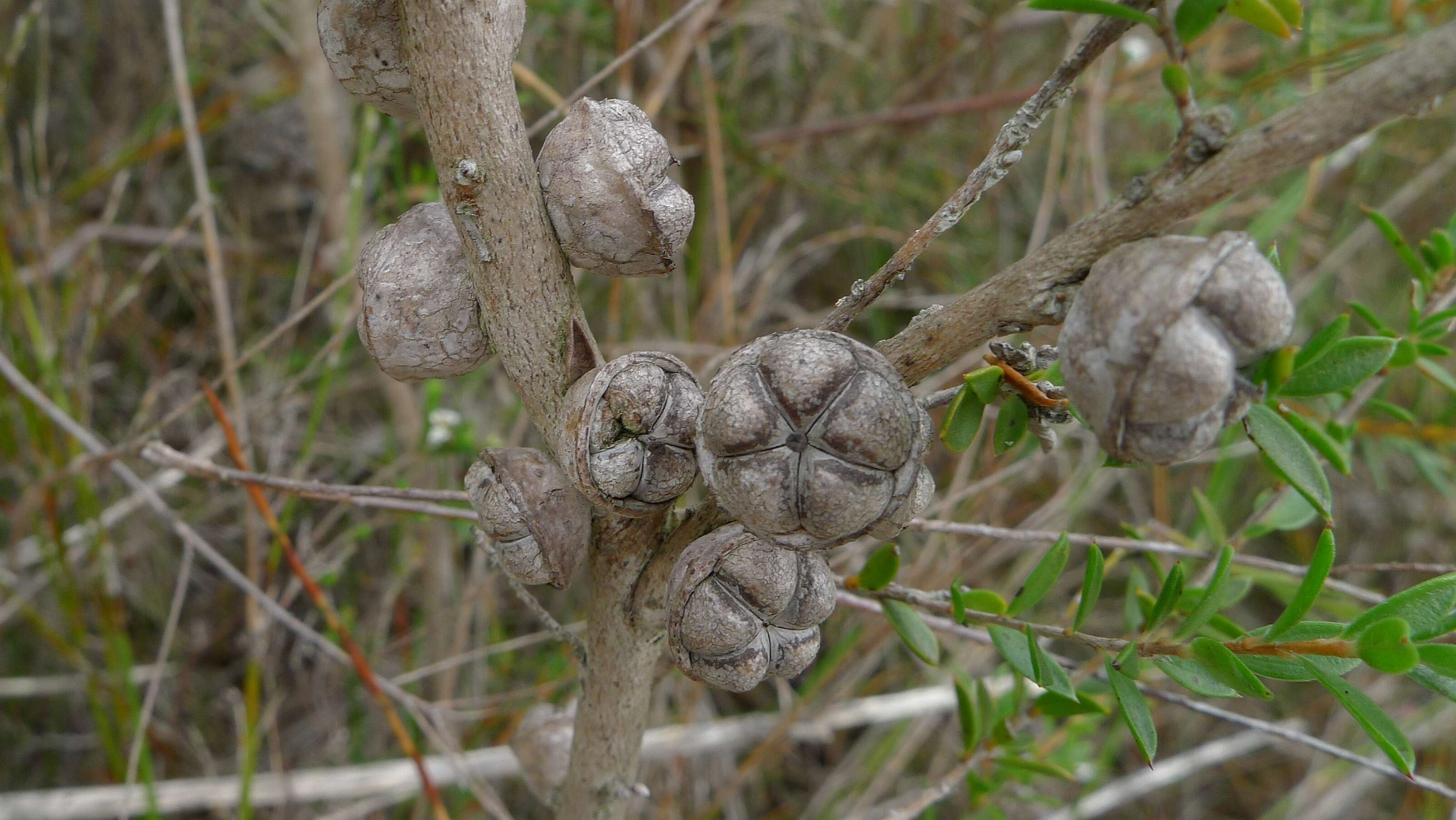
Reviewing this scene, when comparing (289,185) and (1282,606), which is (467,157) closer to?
(289,185)

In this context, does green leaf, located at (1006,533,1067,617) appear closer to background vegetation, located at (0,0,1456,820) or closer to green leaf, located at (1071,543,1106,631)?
green leaf, located at (1071,543,1106,631)

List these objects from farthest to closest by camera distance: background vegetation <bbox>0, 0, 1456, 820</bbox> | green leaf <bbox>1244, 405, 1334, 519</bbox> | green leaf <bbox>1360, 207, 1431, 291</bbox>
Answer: background vegetation <bbox>0, 0, 1456, 820</bbox>
green leaf <bbox>1360, 207, 1431, 291</bbox>
green leaf <bbox>1244, 405, 1334, 519</bbox>

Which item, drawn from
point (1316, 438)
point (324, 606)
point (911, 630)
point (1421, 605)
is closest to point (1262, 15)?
point (1316, 438)

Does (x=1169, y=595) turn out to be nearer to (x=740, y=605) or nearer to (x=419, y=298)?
(x=740, y=605)

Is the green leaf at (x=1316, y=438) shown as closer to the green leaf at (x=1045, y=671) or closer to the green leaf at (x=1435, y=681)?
the green leaf at (x=1435, y=681)

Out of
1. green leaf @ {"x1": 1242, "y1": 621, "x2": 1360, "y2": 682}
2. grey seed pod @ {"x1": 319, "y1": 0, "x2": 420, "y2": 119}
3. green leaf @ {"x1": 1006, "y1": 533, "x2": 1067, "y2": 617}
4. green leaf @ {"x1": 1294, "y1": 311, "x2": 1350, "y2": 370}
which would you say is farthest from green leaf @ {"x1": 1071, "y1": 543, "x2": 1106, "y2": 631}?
grey seed pod @ {"x1": 319, "y1": 0, "x2": 420, "y2": 119}

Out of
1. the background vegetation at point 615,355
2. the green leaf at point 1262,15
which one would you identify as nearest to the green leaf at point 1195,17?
the green leaf at point 1262,15

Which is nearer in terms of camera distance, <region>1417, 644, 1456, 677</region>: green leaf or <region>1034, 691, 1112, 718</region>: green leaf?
<region>1417, 644, 1456, 677</region>: green leaf
